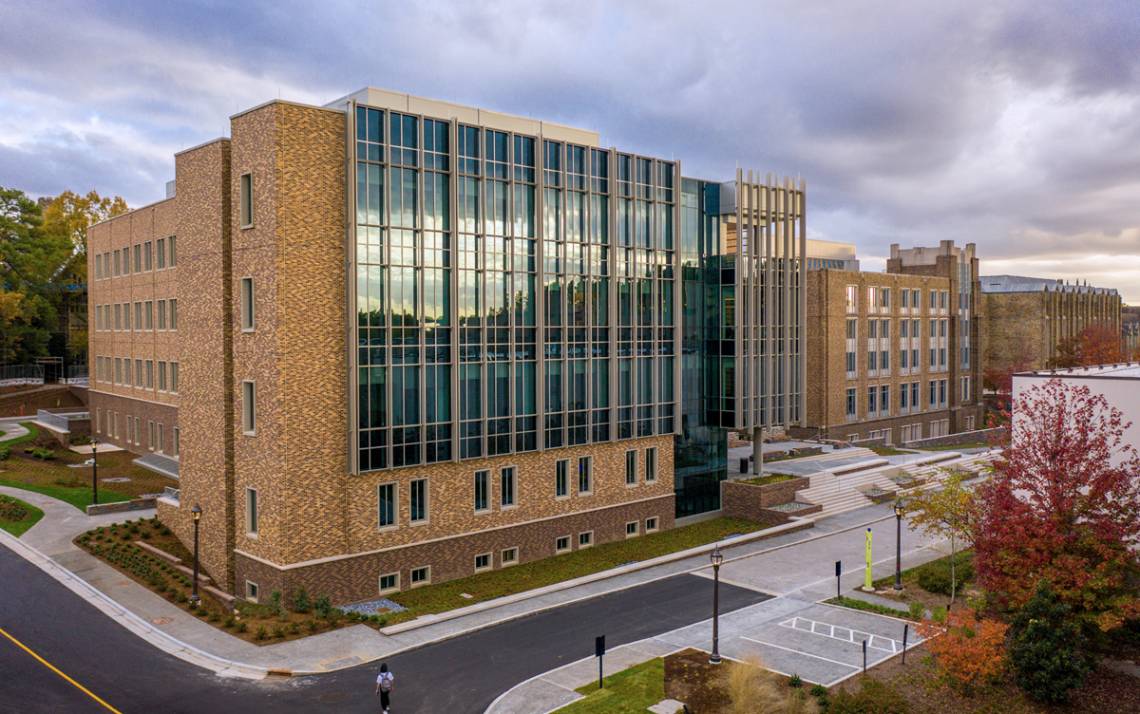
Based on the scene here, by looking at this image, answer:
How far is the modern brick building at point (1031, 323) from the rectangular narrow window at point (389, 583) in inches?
3380

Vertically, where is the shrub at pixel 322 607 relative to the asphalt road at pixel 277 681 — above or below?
above

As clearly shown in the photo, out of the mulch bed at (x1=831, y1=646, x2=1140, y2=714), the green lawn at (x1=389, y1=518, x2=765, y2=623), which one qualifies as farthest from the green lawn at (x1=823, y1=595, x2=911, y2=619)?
→ the green lawn at (x1=389, y1=518, x2=765, y2=623)

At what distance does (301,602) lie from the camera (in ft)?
97.3

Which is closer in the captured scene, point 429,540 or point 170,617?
point 170,617

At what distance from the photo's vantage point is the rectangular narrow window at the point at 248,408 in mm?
31297

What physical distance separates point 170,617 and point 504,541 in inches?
523

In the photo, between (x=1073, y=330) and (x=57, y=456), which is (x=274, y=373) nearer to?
(x=57, y=456)

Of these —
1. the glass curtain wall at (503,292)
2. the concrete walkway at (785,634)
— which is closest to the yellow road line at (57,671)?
the concrete walkway at (785,634)

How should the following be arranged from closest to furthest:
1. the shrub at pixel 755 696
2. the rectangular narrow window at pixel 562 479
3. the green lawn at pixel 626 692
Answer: the shrub at pixel 755 696
the green lawn at pixel 626 692
the rectangular narrow window at pixel 562 479

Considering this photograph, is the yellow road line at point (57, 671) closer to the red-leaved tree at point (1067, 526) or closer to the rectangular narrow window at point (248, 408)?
the rectangular narrow window at point (248, 408)

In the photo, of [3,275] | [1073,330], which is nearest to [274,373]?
[3,275]

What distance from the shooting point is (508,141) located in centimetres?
3581

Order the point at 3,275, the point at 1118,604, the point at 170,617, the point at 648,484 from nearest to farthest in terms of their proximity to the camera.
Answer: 1. the point at 1118,604
2. the point at 170,617
3. the point at 648,484
4. the point at 3,275

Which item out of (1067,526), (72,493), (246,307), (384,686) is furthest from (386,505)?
(72,493)
